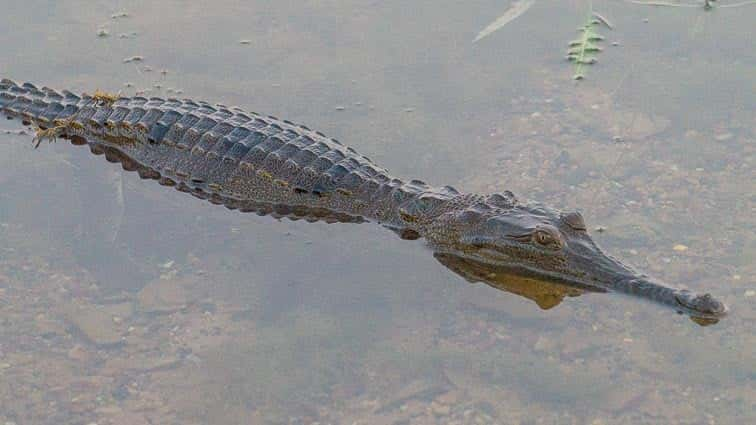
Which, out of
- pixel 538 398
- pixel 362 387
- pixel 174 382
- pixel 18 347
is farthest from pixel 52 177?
pixel 538 398

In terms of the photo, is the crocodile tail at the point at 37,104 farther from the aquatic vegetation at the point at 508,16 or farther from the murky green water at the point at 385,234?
the aquatic vegetation at the point at 508,16

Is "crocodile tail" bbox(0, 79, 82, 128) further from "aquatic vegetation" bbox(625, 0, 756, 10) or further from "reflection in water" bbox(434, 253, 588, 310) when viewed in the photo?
"aquatic vegetation" bbox(625, 0, 756, 10)

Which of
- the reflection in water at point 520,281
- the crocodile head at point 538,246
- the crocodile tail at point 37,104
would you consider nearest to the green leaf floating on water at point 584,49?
the crocodile head at point 538,246

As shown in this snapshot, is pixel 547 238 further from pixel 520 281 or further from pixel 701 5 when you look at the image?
pixel 701 5

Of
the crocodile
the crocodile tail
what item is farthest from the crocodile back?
the crocodile tail

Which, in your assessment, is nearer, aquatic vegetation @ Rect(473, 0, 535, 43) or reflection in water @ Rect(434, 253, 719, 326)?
reflection in water @ Rect(434, 253, 719, 326)

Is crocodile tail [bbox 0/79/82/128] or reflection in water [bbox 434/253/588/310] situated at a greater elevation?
crocodile tail [bbox 0/79/82/128]
